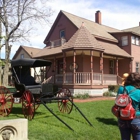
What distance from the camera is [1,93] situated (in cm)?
855

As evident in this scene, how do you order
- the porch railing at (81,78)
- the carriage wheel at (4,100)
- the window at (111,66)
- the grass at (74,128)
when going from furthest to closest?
the window at (111,66)
the porch railing at (81,78)
the carriage wheel at (4,100)
the grass at (74,128)

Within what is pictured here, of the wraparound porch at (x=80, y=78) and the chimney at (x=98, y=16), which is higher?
the chimney at (x=98, y=16)

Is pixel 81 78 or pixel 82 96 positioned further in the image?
pixel 81 78

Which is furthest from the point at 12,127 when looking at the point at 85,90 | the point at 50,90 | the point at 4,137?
the point at 85,90

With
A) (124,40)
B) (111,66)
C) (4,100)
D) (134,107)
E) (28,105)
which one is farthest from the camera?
(124,40)

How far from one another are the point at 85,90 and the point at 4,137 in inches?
490

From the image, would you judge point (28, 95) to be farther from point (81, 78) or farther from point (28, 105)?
point (81, 78)

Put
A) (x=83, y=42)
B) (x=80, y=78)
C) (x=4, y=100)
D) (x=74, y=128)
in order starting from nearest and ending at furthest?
A: (x=74, y=128) < (x=4, y=100) < (x=80, y=78) < (x=83, y=42)

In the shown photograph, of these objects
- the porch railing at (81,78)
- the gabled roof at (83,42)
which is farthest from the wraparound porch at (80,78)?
the gabled roof at (83,42)

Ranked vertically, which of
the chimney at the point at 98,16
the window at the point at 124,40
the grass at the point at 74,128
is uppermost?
the chimney at the point at 98,16

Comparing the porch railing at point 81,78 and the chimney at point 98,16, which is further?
the chimney at point 98,16

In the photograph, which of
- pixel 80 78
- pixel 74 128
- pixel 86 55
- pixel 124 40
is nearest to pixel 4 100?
pixel 74 128

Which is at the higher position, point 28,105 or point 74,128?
point 28,105

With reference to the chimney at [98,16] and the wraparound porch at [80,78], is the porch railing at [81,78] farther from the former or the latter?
the chimney at [98,16]
